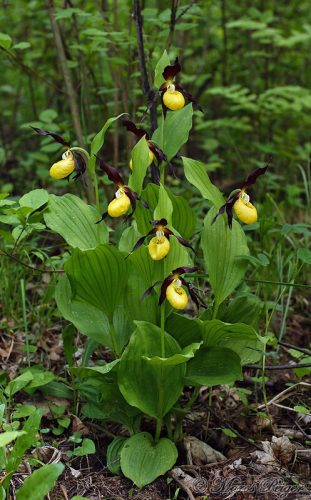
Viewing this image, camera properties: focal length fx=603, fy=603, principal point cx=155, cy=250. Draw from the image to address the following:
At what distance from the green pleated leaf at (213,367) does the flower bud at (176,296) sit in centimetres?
27

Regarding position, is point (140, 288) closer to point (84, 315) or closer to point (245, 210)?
point (84, 315)

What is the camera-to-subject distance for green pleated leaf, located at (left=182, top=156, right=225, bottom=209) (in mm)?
1510

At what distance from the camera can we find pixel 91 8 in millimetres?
3049

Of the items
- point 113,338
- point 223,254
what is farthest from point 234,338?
point 113,338

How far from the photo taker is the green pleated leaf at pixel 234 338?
150 cm

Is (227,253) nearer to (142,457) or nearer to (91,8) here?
(142,457)

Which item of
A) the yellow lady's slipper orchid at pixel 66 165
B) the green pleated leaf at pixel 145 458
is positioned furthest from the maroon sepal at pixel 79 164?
the green pleated leaf at pixel 145 458

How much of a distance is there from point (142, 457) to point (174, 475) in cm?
10

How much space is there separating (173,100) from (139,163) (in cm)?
18

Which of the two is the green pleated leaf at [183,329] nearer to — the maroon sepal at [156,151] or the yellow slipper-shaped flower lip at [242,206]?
the yellow slipper-shaped flower lip at [242,206]

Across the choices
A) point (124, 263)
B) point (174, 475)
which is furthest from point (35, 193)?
point (174, 475)

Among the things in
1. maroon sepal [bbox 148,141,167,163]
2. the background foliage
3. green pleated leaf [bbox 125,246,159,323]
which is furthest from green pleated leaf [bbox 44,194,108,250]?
the background foliage

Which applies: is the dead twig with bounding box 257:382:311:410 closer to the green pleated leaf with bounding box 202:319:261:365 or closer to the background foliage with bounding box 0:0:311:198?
the green pleated leaf with bounding box 202:319:261:365

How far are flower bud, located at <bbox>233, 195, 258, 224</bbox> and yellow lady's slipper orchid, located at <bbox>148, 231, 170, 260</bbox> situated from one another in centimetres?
→ 21
